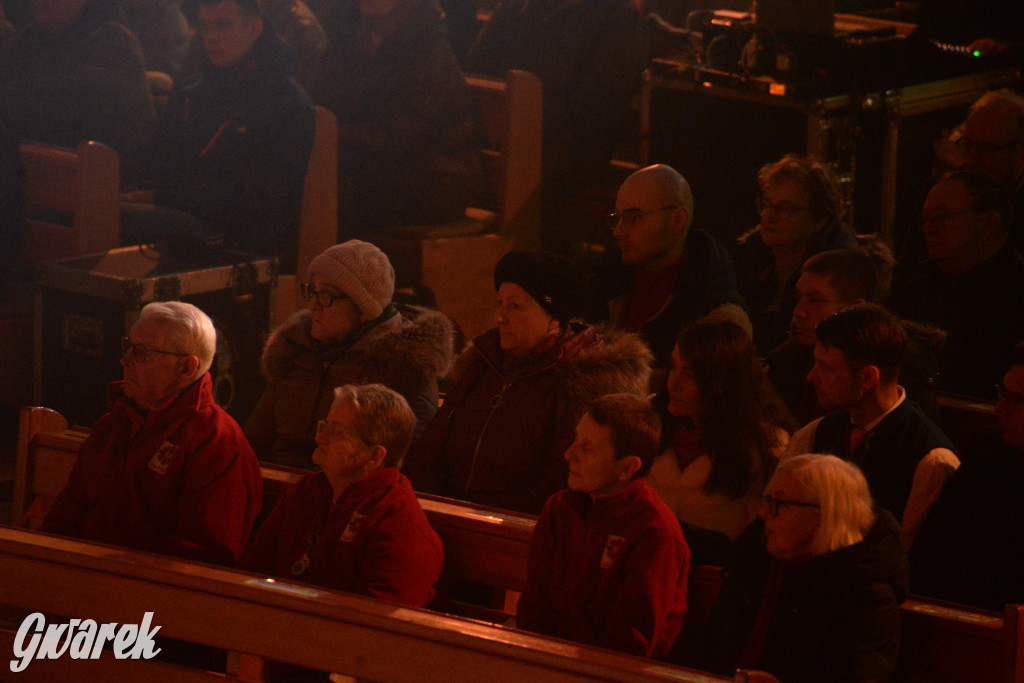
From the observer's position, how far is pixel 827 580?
7.75 feet

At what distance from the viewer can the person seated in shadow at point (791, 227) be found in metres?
4.11

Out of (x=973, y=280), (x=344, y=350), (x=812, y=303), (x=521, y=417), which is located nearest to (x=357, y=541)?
(x=521, y=417)

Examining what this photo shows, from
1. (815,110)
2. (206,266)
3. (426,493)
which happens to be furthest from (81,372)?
(815,110)

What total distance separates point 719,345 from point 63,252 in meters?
3.56

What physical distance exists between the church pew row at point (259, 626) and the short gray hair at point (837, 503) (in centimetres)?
31

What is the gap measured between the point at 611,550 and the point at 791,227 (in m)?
1.81

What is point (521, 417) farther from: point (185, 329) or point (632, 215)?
point (632, 215)

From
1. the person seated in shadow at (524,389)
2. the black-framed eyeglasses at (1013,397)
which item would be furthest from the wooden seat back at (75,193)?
the black-framed eyeglasses at (1013,397)

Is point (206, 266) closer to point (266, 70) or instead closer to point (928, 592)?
point (266, 70)

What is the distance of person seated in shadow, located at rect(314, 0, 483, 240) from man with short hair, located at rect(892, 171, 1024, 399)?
2.59 m

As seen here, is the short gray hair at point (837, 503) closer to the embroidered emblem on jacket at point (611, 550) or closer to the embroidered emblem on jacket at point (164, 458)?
the embroidered emblem on jacket at point (611, 550)

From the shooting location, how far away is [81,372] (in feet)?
16.8

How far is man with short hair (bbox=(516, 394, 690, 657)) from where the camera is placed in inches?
101

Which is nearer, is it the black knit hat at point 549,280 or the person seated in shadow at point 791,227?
the black knit hat at point 549,280
